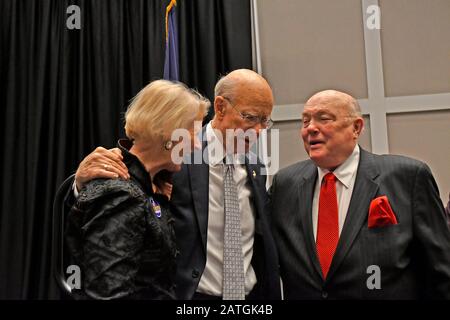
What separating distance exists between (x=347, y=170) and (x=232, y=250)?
0.54 metres

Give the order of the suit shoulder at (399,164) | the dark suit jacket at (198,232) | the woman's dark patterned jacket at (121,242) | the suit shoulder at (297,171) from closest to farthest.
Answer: the woman's dark patterned jacket at (121,242) → the dark suit jacket at (198,232) → the suit shoulder at (399,164) → the suit shoulder at (297,171)

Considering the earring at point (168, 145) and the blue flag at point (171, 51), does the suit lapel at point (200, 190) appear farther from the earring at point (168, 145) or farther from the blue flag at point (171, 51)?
the blue flag at point (171, 51)

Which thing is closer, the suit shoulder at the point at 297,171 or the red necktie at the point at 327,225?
the red necktie at the point at 327,225

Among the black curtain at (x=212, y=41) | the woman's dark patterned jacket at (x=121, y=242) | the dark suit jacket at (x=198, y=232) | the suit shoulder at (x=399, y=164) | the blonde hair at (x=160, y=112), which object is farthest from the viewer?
the black curtain at (x=212, y=41)

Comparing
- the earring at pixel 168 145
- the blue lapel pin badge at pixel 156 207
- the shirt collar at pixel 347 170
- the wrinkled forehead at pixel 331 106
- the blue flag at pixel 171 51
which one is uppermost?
the blue flag at pixel 171 51

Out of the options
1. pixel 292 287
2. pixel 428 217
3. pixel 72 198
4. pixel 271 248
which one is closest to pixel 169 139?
pixel 72 198

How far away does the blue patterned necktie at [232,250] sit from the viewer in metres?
1.74

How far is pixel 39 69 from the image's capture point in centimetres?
363

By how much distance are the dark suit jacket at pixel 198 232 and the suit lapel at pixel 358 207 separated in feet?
0.79

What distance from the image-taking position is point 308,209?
188 centimetres

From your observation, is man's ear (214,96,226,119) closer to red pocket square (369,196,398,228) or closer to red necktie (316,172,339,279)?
red necktie (316,172,339,279)

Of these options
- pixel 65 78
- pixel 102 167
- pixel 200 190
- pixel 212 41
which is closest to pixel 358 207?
pixel 200 190

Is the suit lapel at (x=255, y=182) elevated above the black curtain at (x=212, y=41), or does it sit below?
below

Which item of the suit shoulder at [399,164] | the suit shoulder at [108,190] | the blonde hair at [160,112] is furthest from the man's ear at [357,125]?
the suit shoulder at [108,190]
